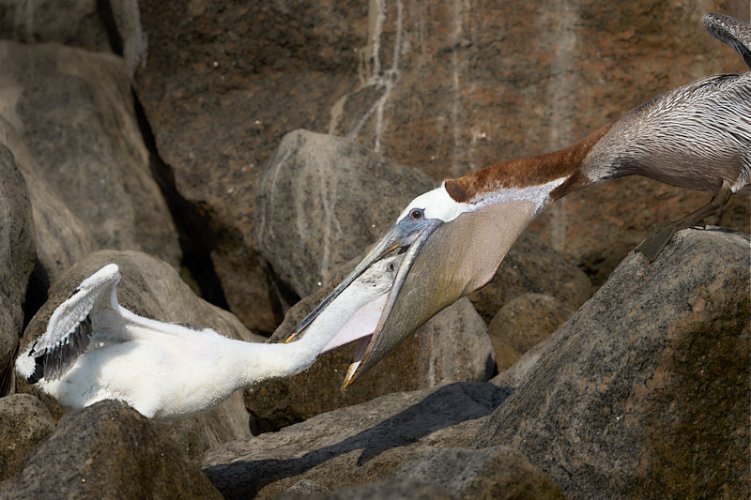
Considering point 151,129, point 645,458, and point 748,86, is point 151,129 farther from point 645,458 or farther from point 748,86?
point 645,458

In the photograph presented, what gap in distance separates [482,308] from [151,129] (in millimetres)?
3710

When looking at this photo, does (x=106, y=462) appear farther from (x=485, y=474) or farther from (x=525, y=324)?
(x=525, y=324)

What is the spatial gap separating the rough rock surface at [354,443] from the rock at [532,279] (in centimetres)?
191

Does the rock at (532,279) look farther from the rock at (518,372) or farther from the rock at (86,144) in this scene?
the rock at (86,144)

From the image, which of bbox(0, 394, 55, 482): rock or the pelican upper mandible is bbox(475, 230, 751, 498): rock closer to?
the pelican upper mandible

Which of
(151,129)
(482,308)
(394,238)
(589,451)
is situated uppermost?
(394,238)

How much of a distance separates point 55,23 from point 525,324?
539cm

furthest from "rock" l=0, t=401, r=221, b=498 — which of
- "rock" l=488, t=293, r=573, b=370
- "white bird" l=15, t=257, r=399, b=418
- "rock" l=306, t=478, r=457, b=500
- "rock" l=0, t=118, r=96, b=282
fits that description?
"rock" l=0, t=118, r=96, b=282

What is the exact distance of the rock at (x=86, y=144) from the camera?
35.7 feet

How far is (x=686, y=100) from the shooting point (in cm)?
659

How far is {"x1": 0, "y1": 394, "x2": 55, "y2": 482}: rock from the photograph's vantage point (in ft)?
19.3

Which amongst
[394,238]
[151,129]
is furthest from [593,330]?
[151,129]

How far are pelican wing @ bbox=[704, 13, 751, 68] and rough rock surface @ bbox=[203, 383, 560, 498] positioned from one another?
2.31 m

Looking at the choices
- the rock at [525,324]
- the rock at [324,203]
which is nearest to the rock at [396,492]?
the rock at [525,324]
